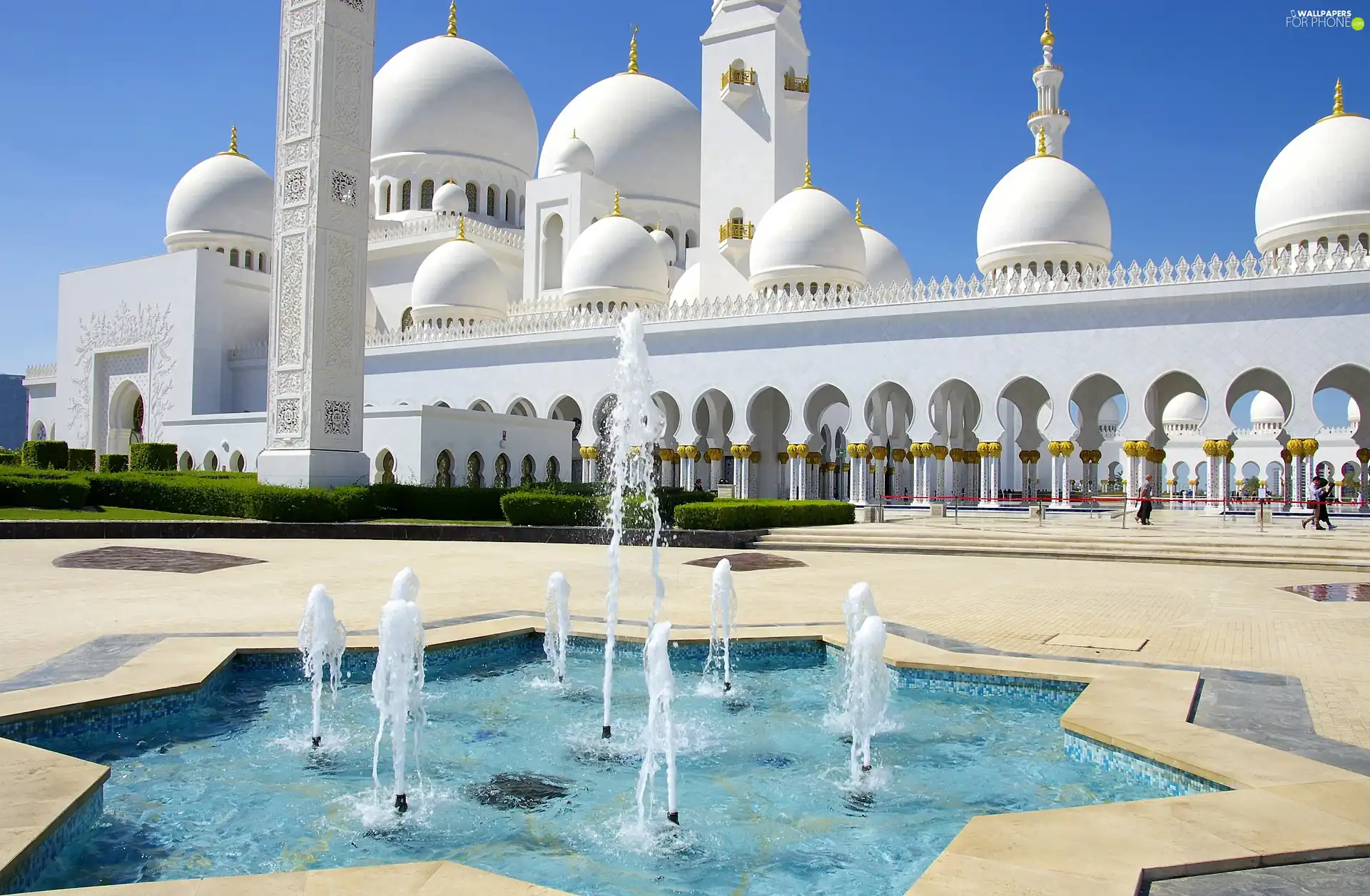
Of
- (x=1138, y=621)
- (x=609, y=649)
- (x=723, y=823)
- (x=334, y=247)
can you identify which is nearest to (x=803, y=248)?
(x=334, y=247)

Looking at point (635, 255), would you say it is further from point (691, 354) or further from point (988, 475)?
point (988, 475)

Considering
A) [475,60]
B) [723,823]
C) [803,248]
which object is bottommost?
[723,823]

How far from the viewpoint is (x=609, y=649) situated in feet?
17.4

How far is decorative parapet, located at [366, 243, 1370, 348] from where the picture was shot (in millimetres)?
18797

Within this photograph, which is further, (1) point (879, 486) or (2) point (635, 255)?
(2) point (635, 255)

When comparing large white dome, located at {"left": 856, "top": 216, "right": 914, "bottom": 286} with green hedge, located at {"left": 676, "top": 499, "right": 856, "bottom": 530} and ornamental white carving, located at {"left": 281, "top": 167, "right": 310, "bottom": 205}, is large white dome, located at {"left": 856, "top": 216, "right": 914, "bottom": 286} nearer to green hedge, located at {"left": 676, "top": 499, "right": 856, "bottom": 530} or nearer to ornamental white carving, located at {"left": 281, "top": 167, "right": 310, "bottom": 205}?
green hedge, located at {"left": 676, "top": 499, "right": 856, "bottom": 530}

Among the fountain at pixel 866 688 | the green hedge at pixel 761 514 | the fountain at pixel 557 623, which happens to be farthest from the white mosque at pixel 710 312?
the fountain at pixel 866 688

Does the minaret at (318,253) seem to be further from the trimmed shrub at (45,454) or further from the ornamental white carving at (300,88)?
the trimmed shrub at (45,454)

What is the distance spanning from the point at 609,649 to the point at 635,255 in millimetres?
22322

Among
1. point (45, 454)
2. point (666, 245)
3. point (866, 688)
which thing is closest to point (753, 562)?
point (866, 688)

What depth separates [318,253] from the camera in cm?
1745

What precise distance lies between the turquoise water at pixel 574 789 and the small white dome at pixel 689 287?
22.8 meters

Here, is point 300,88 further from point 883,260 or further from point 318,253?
point 883,260

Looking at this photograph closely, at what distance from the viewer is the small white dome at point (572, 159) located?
30.6 m
